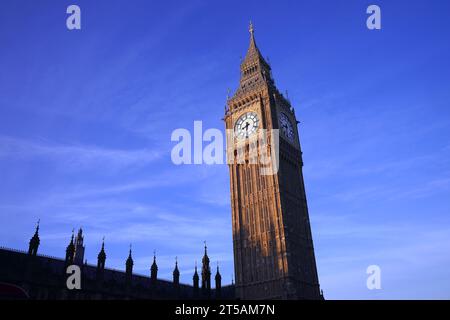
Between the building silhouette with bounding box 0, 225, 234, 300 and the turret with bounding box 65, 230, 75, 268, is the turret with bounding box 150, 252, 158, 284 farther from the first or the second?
the turret with bounding box 65, 230, 75, 268

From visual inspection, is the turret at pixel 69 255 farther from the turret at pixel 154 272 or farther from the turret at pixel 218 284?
the turret at pixel 218 284

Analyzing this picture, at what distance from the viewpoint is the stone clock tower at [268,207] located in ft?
210

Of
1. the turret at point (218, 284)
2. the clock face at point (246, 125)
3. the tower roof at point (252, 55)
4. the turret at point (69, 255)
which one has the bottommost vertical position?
the turret at point (218, 284)

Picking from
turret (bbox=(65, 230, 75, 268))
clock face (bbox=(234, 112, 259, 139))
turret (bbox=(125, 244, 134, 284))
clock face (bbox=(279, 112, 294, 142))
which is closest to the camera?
turret (bbox=(65, 230, 75, 268))

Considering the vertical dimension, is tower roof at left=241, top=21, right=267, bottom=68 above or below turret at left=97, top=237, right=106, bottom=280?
above

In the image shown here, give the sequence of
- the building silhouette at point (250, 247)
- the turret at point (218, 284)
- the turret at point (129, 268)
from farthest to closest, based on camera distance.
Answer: the turret at point (218, 284)
the turret at point (129, 268)
the building silhouette at point (250, 247)

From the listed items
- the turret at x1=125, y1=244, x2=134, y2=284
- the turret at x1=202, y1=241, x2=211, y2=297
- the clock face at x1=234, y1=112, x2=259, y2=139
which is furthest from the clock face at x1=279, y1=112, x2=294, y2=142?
the turret at x1=125, y1=244, x2=134, y2=284

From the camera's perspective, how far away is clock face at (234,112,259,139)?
75.8 m

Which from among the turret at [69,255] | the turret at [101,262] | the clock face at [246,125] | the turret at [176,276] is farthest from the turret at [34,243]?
the clock face at [246,125]

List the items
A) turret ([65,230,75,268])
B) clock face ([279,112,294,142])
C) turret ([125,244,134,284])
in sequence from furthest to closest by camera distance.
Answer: clock face ([279,112,294,142]), turret ([125,244,134,284]), turret ([65,230,75,268])

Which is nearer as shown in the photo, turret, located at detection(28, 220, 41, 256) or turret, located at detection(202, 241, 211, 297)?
turret, located at detection(28, 220, 41, 256)
